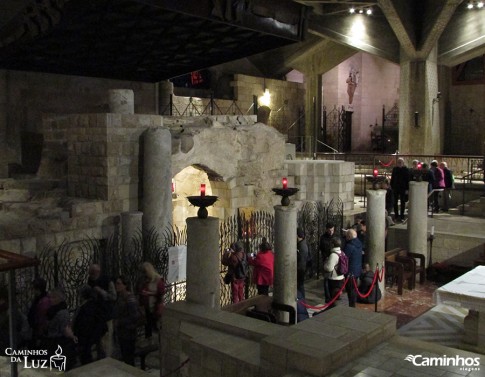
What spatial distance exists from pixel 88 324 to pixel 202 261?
145 centimetres

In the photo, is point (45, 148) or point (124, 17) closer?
point (124, 17)

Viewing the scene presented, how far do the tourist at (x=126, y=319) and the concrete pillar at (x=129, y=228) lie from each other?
2656mm

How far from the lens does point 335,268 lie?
8.63m

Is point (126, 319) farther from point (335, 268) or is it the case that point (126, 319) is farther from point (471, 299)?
point (471, 299)

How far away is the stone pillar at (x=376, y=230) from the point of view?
977 centimetres

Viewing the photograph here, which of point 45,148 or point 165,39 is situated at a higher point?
point 165,39

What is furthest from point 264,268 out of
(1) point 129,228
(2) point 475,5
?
(2) point 475,5

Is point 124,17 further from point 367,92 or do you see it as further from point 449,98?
point 367,92

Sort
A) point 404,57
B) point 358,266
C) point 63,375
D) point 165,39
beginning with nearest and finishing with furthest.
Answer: point 63,375 < point 358,266 < point 165,39 < point 404,57

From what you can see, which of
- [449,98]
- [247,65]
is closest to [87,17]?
[247,65]

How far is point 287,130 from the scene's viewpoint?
26.6 meters

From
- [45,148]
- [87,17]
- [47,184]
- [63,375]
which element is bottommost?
[63,375]

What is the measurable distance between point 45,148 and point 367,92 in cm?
2173

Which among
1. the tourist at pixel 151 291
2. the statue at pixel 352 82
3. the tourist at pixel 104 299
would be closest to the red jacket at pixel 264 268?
the tourist at pixel 151 291
